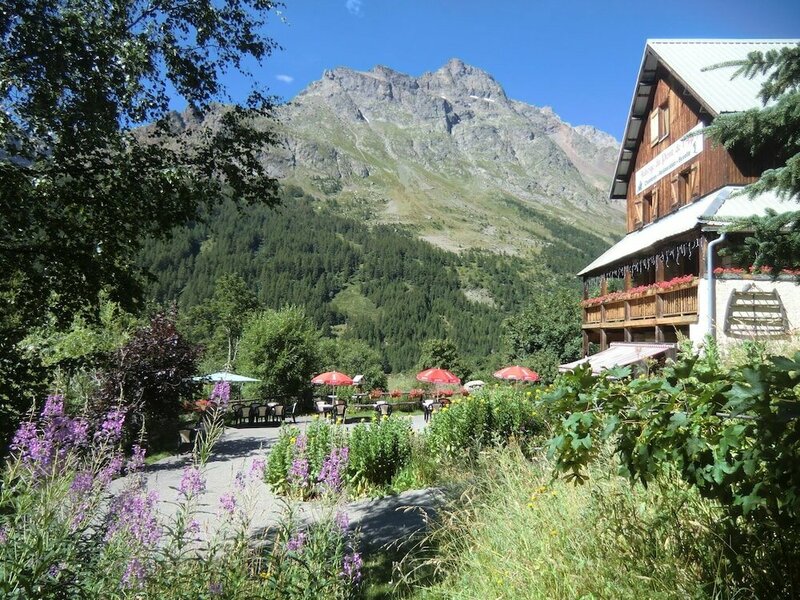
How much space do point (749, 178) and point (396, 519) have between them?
14154mm

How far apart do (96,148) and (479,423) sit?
809cm

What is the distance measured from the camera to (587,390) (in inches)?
121

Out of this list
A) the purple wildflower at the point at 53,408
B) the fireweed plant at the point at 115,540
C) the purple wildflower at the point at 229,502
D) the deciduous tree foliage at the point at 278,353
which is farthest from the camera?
the deciduous tree foliage at the point at 278,353

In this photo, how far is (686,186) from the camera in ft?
56.3

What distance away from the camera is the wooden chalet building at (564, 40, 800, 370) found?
12.9m

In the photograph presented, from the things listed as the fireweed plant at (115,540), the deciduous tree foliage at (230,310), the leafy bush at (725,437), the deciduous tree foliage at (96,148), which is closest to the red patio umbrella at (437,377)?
the deciduous tree foliage at (96,148)

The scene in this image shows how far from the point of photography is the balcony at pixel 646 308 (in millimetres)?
13766

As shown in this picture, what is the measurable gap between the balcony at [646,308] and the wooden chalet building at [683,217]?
0.04 m

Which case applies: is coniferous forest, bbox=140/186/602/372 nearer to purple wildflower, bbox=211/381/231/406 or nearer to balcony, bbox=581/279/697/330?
balcony, bbox=581/279/697/330

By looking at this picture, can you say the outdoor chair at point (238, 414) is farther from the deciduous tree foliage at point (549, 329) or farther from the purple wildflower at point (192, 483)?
the purple wildflower at point (192, 483)

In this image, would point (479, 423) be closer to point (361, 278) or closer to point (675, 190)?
point (675, 190)

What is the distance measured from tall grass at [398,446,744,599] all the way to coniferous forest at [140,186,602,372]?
Result: 92.3 meters

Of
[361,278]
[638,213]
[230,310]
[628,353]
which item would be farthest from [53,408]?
[361,278]

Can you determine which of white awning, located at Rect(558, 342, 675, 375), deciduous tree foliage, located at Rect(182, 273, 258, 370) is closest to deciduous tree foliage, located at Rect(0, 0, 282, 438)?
white awning, located at Rect(558, 342, 675, 375)
